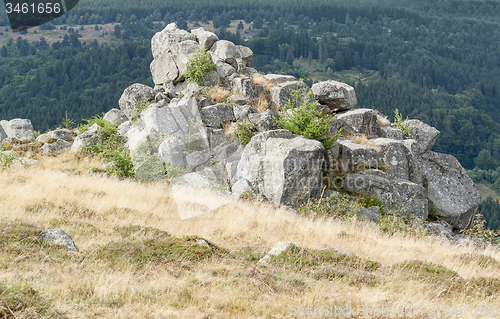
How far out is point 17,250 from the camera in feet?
23.1

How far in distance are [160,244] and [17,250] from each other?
9.16 feet

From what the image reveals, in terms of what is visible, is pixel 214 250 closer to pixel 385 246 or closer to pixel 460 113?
pixel 385 246

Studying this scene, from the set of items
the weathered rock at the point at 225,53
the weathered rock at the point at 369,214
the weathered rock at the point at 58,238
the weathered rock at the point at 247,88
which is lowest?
Answer: the weathered rock at the point at 369,214

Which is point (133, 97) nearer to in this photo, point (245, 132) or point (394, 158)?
point (245, 132)

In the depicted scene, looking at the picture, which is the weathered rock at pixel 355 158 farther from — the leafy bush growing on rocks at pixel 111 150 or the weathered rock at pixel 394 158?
the leafy bush growing on rocks at pixel 111 150

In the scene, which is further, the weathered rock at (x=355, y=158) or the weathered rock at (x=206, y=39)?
the weathered rock at (x=206, y=39)

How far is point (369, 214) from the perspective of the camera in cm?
1596

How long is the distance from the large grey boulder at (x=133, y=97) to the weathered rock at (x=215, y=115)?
204 inches

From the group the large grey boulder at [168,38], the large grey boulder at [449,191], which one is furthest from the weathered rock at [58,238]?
the large grey boulder at [168,38]

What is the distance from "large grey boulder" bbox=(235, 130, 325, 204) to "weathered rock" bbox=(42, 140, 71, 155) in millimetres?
14315

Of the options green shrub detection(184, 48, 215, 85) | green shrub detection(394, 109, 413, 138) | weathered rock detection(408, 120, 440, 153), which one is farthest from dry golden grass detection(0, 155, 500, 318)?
green shrub detection(184, 48, 215, 85)

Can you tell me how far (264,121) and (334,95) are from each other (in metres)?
5.90

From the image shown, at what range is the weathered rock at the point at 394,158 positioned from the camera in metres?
19.1

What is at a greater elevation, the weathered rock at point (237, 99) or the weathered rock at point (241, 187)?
the weathered rock at point (237, 99)
